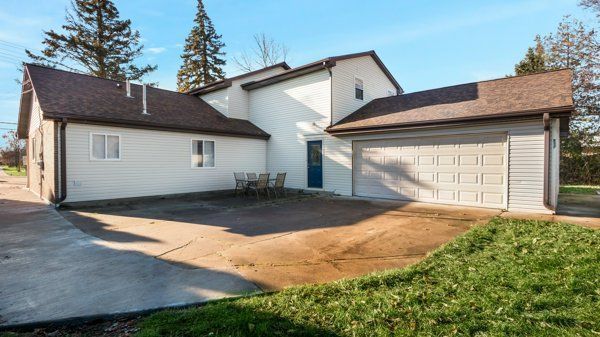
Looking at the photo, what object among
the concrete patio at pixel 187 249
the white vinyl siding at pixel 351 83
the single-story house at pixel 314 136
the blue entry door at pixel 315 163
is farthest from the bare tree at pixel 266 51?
the concrete patio at pixel 187 249

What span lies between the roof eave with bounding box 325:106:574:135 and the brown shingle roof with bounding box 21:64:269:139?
15.9 feet

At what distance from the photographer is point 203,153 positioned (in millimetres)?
12750

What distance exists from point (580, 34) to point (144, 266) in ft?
84.8

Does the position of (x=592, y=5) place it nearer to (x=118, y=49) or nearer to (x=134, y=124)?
(x=134, y=124)

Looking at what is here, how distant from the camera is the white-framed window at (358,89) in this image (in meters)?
13.6

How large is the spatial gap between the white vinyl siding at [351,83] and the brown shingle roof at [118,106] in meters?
4.04

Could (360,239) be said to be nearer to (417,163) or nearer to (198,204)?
(417,163)

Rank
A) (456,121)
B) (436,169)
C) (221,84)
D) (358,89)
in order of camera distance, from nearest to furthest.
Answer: (456,121) → (436,169) → (358,89) → (221,84)

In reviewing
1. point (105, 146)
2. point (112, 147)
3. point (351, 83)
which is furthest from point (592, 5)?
point (105, 146)

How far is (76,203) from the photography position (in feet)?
30.9

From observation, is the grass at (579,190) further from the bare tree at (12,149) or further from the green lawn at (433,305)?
the bare tree at (12,149)

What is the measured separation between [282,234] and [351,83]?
30.3 feet

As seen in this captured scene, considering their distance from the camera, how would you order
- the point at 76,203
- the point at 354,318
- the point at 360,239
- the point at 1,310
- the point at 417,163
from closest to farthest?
the point at 354,318, the point at 1,310, the point at 360,239, the point at 76,203, the point at 417,163

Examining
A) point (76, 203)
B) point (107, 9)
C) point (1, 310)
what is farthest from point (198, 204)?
point (107, 9)
